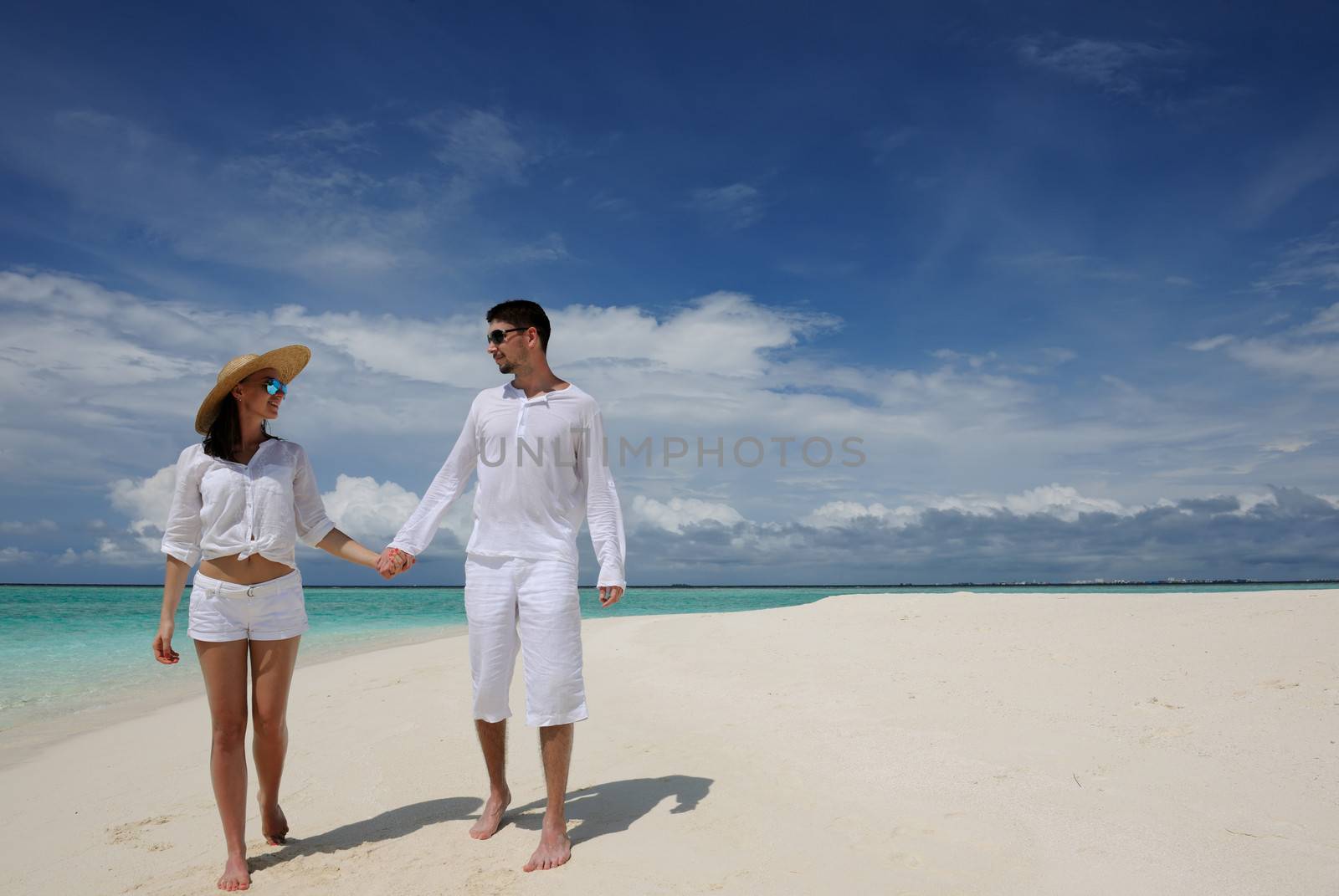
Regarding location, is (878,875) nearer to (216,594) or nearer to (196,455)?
(216,594)

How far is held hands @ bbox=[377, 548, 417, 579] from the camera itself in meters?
3.86

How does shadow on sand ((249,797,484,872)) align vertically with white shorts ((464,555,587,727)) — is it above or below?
below

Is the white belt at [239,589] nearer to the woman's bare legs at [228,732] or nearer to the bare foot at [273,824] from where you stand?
the woman's bare legs at [228,732]

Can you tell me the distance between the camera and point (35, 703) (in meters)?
9.98

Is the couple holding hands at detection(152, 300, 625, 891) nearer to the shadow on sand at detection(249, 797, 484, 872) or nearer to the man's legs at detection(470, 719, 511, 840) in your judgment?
the man's legs at detection(470, 719, 511, 840)

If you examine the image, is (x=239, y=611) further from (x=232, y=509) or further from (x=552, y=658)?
(x=552, y=658)

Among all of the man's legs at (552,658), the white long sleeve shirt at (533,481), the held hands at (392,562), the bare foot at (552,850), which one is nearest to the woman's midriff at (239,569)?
the held hands at (392,562)

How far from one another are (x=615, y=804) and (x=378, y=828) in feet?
4.09

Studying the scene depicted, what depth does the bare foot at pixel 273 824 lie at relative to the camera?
3.96 meters

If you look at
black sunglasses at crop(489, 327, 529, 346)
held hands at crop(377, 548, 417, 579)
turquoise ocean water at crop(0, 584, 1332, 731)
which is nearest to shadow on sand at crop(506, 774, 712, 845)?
held hands at crop(377, 548, 417, 579)

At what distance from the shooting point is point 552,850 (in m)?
3.58

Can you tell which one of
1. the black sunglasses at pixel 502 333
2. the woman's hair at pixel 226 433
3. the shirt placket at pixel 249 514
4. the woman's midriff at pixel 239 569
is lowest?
the woman's midriff at pixel 239 569

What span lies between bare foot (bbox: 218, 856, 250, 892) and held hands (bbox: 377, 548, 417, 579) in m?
1.35

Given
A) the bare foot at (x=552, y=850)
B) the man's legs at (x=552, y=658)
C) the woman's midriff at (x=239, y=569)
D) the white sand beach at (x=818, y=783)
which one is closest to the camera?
the white sand beach at (x=818, y=783)
